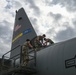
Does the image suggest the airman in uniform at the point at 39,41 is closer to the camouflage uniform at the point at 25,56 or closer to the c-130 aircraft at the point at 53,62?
the c-130 aircraft at the point at 53,62

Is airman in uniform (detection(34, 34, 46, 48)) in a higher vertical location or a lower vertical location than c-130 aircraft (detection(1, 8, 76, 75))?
higher

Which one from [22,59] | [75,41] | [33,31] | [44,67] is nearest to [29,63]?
[22,59]

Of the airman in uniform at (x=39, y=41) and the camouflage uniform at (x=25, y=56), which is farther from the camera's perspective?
the airman in uniform at (x=39, y=41)

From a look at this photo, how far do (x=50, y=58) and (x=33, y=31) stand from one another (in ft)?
20.4

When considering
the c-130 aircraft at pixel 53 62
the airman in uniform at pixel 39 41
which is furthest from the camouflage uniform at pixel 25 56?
the airman in uniform at pixel 39 41

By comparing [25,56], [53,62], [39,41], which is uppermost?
[39,41]

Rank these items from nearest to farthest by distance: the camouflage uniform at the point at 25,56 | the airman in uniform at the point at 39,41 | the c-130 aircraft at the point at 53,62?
the c-130 aircraft at the point at 53,62, the camouflage uniform at the point at 25,56, the airman in uniform at the point at 39,41

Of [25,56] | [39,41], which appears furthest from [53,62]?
[39,41]

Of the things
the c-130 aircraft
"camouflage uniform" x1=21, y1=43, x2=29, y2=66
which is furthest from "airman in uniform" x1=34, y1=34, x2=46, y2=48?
"camouflage uniform" x1=21, y1=43, x2=29, y2=66

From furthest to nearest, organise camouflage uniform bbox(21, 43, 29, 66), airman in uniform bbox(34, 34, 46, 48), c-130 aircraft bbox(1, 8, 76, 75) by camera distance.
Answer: airman in uniform bbox(34, 34, 46, 48)
camouflage uniform bbox(21, 43, 29, 66)
c-130 aircraft bbox(1, 8, 76, 75)

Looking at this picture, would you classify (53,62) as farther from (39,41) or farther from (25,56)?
(39,41)

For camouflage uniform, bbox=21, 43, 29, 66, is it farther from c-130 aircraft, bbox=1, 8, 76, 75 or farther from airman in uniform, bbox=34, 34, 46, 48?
airman in uniform, bbox=34, 34, 46, 48

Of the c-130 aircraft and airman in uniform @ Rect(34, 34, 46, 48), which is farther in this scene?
airman in uniform @ Rect(34, 34, 46, 48)

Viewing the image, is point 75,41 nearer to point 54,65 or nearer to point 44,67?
point 54,65
